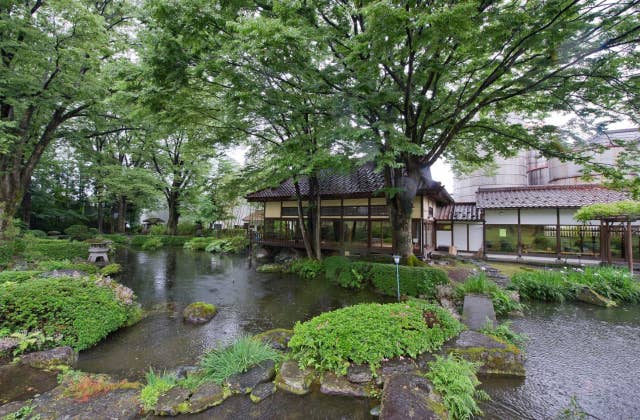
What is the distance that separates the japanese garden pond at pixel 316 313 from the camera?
290 cm

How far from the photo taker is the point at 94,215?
2628 cm

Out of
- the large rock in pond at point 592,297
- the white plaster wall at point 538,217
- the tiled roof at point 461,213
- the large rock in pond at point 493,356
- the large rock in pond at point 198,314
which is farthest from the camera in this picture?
the tiled roof at point 461,213

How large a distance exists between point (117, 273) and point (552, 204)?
19965mm

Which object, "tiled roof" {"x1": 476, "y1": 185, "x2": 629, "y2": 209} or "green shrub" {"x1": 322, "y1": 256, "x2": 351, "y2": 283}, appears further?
"tiled roof" {"x1": 476, "y1": 185, "x2": 629, "y2": 209}

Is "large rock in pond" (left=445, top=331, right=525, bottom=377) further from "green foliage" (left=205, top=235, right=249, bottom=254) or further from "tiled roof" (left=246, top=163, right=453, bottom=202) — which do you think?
"green foliage" (left=205, top=235, right=249, bottom=254)

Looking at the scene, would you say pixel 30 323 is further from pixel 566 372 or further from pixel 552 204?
pixel 552 204

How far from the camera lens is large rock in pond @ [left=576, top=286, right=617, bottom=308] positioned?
21.6 feet

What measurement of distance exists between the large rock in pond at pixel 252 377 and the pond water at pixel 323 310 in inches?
6.4

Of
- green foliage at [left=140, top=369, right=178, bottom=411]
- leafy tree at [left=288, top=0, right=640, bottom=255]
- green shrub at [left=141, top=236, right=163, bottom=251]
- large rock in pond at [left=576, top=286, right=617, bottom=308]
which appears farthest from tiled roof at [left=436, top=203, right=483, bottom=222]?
green shrub at [left=141, top=236, right=163, bottom=251]

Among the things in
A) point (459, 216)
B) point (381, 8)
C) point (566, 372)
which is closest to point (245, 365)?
point (566, 372)

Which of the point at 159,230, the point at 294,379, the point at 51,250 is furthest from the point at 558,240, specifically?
the point at 159,230

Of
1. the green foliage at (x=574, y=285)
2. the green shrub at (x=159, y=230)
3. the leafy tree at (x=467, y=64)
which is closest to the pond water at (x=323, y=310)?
the green foliage at (x=574, y=285)

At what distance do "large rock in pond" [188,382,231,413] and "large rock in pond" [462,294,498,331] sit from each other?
4.39 meters

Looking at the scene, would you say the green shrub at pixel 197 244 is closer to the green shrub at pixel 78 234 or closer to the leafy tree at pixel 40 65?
the green shrub at pixel 78 234
